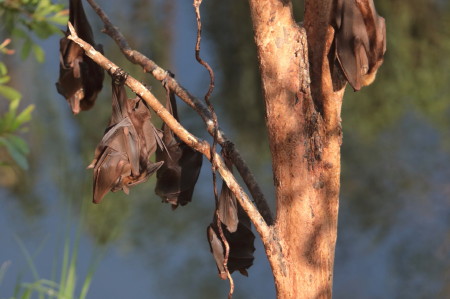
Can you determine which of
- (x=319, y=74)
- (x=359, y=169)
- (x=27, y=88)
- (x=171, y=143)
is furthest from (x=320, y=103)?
(x=27, y=88)

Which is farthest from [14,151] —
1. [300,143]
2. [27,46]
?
[300,143]

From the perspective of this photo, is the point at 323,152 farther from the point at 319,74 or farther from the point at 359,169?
the point at 359,169

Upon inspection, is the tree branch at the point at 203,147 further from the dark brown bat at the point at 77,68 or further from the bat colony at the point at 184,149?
the dark brown bat at the point at 77,68

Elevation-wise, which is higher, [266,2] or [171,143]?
[266,2]

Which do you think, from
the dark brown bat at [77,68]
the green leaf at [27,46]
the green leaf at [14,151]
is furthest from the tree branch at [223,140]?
the green leaf at [27,46]

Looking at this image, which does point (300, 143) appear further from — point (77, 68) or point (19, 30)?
point (19, 30)
